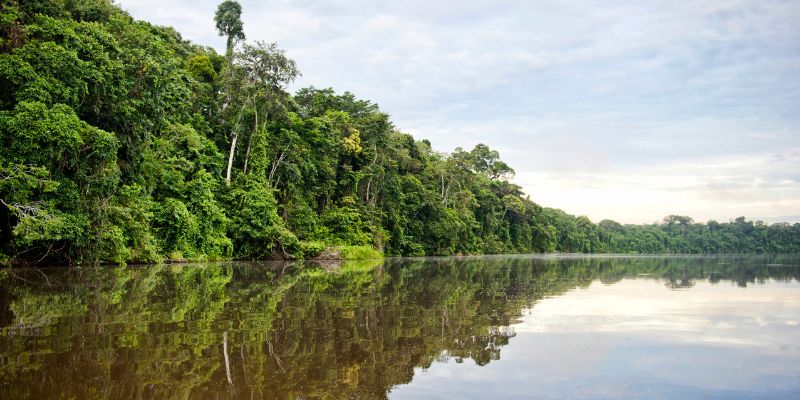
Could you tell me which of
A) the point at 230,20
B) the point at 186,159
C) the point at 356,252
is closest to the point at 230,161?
the point at 186,159

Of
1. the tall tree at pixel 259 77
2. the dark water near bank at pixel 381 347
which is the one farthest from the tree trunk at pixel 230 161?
the dark water near bank at pixel 381 347

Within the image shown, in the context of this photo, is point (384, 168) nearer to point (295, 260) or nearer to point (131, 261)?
point (295, 260)

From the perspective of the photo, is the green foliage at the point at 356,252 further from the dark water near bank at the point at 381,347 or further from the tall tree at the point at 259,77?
the dark water near bank at the point at 381,347

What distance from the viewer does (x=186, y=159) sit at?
1227 inches

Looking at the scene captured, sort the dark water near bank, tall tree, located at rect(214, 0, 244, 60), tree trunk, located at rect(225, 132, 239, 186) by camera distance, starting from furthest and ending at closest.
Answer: tall tree, located at rect(214, 0, 244, 60)
tree trunk, located at rect(225, 132, 239, 186)
the dark water near bank

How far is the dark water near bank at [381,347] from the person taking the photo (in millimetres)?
5074

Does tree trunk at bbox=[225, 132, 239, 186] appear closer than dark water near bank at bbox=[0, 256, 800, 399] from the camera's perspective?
No

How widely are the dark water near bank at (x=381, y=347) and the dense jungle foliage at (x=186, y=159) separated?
916 cm

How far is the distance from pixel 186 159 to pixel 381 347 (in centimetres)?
2743

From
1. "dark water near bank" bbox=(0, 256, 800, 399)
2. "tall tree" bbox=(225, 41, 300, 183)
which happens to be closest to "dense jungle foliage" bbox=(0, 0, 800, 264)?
"tall tree" bbox=(225, 41, 300, 183)

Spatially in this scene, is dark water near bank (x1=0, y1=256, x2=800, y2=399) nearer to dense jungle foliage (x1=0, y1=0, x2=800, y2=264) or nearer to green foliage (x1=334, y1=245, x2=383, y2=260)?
dense jungle foliage (x1=0, y1=0, x2=800, y2=264)

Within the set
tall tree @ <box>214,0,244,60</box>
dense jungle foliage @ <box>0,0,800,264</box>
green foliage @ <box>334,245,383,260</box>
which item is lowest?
green foliage @ <box>334,245,383,260</box>

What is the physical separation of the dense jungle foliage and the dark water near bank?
9.16 metres

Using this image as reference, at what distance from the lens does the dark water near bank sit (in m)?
5.07
